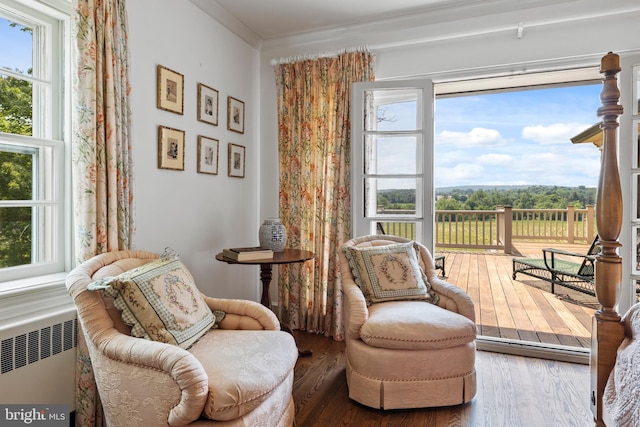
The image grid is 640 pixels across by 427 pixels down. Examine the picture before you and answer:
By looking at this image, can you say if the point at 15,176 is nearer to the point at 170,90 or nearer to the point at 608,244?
the point at 170,90

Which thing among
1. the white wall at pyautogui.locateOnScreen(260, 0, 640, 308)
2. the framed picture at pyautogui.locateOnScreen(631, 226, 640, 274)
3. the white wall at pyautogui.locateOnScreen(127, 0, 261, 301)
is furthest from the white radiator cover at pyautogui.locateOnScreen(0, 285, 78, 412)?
the framed picture at pyautogui.locateOnScreen(631, 226, 640, 274)

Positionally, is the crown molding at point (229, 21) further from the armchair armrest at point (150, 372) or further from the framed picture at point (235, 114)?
the armchair armrest at point (150, 372)

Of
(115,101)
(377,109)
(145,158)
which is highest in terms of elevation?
(377,109)

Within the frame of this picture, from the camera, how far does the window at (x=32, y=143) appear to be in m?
1.83

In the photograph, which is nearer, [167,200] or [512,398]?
[512,398]

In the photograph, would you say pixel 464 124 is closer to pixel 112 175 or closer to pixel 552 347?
pixel 552 347

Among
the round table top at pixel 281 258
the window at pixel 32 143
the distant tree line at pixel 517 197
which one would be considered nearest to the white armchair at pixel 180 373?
the window at pixel 32 143

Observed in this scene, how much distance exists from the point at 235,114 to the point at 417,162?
1560 mm

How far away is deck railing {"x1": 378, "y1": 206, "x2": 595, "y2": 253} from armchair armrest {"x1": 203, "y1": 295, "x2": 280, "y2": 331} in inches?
201

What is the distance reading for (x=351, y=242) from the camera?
2.80 metres

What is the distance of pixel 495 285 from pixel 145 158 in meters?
4.34

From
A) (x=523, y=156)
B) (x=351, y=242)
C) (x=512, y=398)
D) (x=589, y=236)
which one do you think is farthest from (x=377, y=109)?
(x=589, y=236)

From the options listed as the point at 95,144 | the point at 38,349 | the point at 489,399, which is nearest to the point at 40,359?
the point at 38,349

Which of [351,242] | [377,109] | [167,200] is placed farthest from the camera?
[377,109]
